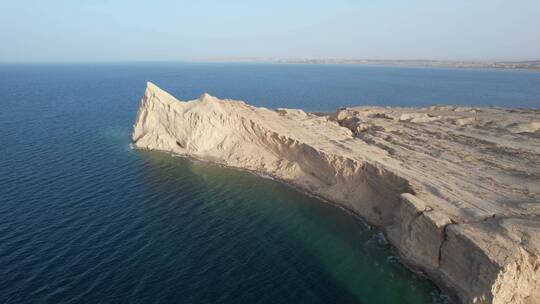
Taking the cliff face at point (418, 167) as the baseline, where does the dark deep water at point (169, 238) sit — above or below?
below

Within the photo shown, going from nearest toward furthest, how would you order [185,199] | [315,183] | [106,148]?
[185,199], [315,183], [106,148]

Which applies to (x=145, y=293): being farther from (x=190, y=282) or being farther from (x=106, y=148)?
(x=106, y=148)

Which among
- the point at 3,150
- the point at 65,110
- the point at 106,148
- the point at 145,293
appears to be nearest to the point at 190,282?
the point at 145,293

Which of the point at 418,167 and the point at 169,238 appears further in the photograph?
the point at 418,167

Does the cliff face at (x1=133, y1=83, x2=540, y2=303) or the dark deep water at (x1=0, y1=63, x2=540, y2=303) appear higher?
the cliff face at (x1=133, y1=83, x2=540, y2=303)

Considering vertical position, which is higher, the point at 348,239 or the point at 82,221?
the point at 82,221

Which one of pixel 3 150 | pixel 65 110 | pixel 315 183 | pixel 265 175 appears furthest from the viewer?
pixel 65 110

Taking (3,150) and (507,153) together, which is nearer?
(507,153)

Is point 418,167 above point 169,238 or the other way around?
above
